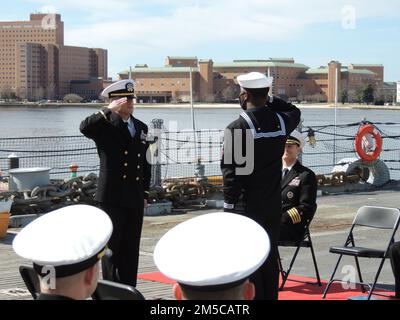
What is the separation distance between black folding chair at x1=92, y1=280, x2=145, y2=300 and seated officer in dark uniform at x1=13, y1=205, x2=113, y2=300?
0.98 ft

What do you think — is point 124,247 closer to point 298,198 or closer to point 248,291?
point 298,198

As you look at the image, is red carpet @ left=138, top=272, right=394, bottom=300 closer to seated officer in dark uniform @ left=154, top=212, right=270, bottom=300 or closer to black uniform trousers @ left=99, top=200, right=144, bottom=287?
black uniform trousers @ left=99, top=200, right=144, bottom=287

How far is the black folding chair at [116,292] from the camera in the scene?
3.19 meters

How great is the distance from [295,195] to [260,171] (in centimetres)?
228

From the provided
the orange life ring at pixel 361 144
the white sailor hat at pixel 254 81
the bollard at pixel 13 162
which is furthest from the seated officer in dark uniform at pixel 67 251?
the orange life ring at pixel 361 144

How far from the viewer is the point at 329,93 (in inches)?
4055

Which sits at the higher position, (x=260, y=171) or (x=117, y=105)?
Result: (x=117, y=105)

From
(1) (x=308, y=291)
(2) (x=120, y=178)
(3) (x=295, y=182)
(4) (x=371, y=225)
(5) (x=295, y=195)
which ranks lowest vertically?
(1) (x=308, y=291)

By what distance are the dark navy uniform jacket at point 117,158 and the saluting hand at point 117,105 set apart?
4 centimetres

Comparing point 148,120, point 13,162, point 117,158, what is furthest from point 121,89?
point 148,120

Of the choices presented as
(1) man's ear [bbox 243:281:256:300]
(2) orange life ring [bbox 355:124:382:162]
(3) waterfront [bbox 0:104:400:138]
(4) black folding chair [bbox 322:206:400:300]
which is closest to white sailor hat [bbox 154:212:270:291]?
(1) man's ear [bbox 243:281:256:300]

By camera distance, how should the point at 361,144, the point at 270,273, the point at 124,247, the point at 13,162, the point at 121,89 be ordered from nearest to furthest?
the point at 270,273 → the point at 124,247 → the point at 121,89 → the point at 13,162 → the point at 361,144

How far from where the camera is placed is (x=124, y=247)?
6418 millimetres
